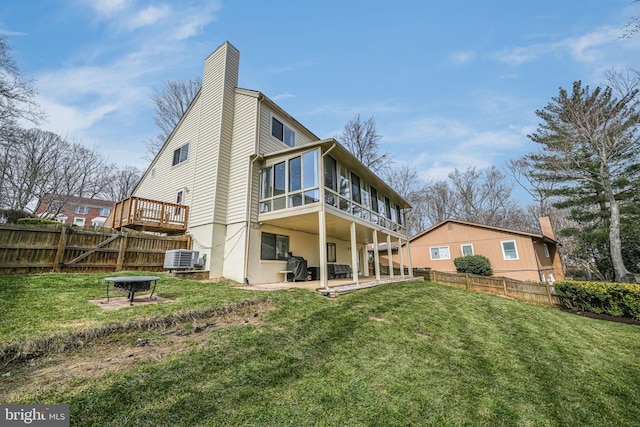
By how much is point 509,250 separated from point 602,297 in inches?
315

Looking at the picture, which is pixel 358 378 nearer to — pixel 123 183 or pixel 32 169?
pixel 32 169

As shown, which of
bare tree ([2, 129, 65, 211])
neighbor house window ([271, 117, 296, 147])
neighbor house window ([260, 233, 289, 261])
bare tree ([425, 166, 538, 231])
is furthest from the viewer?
bare tree ([425, 166, 538, 231])

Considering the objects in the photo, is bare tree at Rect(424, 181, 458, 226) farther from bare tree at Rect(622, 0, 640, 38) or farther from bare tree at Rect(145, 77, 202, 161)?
bare tree at Rect(145, 77, 202, 161)

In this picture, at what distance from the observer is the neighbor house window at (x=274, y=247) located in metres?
10.1

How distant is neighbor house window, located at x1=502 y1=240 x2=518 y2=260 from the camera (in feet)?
58.0

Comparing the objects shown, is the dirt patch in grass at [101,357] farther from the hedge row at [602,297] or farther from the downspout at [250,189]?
the hedge row at [602,297]

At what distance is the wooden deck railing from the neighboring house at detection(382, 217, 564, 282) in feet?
59.7

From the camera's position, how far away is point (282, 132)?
1217cm

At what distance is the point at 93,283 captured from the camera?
671 cm

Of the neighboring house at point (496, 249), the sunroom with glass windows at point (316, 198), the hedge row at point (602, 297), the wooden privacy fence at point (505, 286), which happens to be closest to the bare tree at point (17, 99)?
A: the sunroom with glass windows at point (316, 198)

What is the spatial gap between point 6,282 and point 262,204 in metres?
6.82

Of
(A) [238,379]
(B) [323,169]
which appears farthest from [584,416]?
(B) [323,169]

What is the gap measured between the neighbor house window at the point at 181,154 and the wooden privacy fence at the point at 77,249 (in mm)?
4741

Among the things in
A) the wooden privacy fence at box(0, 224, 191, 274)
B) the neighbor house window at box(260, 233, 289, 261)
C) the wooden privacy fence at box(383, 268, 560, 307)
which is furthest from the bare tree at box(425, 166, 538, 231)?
the wooden privacy fence at box(0, 224, 191, 274)
